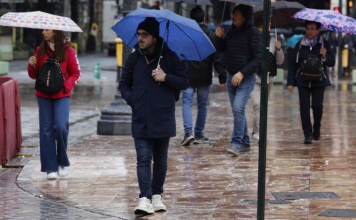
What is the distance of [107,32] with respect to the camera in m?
59.8

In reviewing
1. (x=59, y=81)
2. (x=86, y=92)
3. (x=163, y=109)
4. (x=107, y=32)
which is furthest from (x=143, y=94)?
(x=107, y=32)

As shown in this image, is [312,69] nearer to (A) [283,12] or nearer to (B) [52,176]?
(A) [283,12]

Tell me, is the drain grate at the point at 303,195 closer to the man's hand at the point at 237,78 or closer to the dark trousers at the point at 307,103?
the man's hand at the point at 237,78

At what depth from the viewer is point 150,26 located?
8.33 metres

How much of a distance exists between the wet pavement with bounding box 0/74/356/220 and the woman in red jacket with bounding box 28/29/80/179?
0.31 m

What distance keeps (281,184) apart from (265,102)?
122 inches

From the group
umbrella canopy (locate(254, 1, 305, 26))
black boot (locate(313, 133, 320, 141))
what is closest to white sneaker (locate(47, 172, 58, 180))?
umbrella canopy (locate(254, 1, 305, 26))

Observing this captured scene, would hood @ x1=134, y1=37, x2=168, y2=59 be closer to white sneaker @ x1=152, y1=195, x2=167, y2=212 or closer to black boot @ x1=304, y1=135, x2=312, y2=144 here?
white sneaker @ x1=152, y1=195, x2=167, y2=212

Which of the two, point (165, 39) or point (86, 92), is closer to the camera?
point (165, 39)

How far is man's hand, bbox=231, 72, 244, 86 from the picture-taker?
11.9 meters

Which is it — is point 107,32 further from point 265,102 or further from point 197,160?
point 265,102

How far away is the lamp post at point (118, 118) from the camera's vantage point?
14.5 m

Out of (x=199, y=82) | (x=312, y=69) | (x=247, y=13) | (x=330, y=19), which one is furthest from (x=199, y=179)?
(x=330, y=19)

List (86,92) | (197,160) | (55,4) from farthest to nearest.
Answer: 1. (55,4)
2. (86,92)
3. (197,160)
